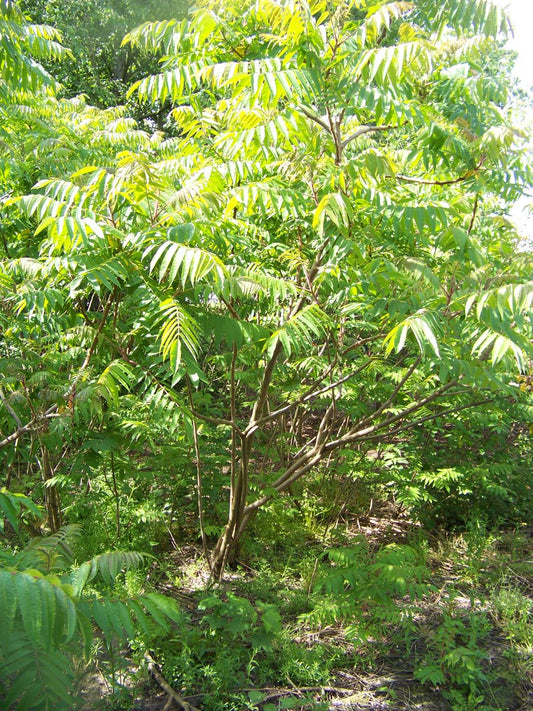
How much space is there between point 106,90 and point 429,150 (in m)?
10.1

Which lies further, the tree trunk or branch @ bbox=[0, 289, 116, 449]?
the tree trunk

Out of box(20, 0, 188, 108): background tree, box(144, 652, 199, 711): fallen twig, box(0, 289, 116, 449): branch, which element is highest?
box(20, 0, 188, 108): background tree

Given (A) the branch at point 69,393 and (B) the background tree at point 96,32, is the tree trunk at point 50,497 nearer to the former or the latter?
(A) the branch at point 69,393

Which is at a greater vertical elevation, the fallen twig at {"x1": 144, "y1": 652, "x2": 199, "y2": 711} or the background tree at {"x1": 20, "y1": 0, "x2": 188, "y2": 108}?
the background tree at {"x1": 20, "y1": 0, "x2": 188, "y2": 108}

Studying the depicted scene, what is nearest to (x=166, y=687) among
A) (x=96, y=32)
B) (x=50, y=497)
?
(x=50, y=497)

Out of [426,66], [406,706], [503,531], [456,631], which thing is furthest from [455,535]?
[426,66]

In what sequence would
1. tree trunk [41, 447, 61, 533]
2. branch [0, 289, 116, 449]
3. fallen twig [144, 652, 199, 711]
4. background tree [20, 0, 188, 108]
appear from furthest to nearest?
background tree [20, 0, 188, 108], tree trunk [41, 447, 61, 533], branch [0, 289, 116, 449], fallen twig [144, 652, 199, 711]

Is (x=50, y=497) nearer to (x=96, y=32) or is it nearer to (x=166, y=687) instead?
(x=166, y=687)

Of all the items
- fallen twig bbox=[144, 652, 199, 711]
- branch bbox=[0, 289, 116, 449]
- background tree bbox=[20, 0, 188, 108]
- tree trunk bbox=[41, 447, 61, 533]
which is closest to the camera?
fallen twig bbox=[144, 652, 199, 711]

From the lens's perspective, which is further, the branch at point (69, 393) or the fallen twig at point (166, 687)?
the branch at point (69, 393)

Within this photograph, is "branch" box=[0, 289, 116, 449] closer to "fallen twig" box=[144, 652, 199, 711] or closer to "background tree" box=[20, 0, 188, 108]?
"fallen twig" box=[144, 652, 199, 711]

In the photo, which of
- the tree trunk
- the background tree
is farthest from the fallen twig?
the background tree

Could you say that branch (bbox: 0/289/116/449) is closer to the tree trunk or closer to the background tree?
the tree trunk

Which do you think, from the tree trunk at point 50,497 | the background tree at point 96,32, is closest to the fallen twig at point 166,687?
the tree trunk at point 50,497
